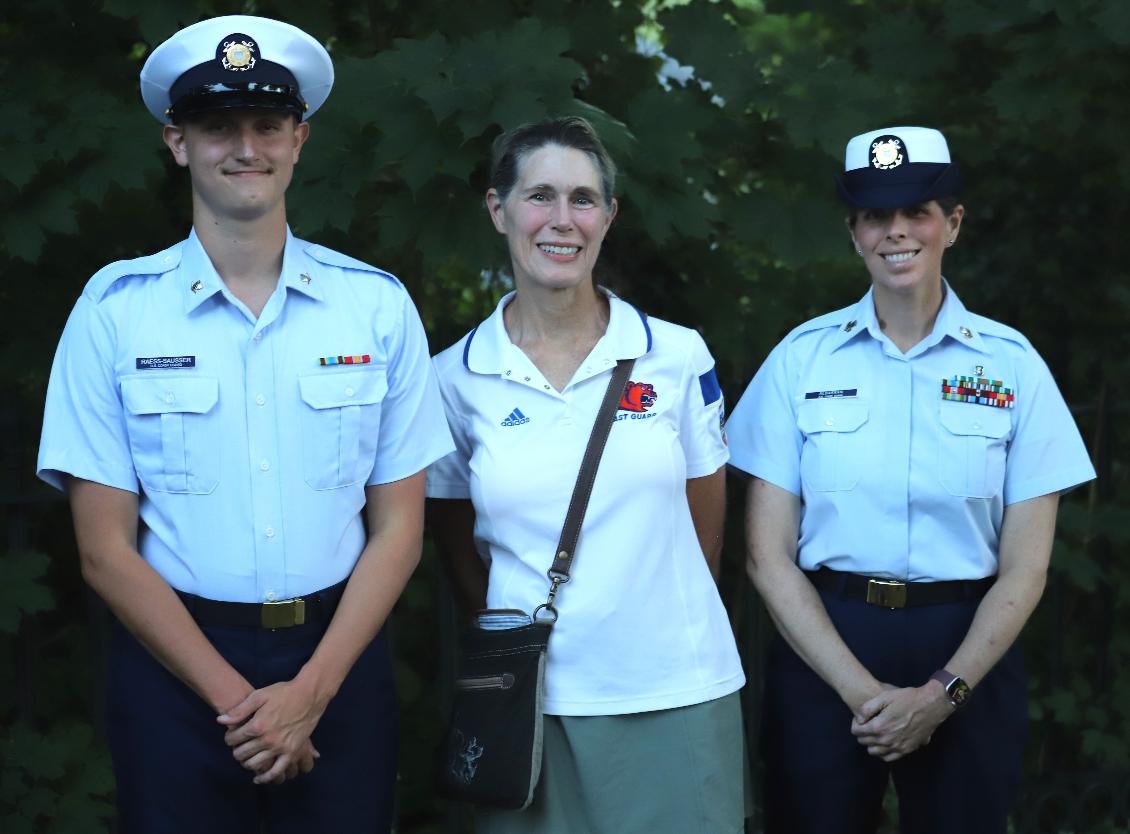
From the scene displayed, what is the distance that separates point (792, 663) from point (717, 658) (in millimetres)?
412

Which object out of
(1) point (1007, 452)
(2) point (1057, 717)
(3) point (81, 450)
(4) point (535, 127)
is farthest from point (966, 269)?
(3) point (81, 450)

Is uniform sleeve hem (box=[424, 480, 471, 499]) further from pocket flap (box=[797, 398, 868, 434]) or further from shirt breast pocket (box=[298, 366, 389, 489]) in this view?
pocket flap (box=[797, 398, 868, 434])

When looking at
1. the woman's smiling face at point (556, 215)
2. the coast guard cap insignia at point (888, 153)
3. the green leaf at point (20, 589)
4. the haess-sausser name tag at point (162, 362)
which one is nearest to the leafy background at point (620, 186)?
the green leaf at point (20, 589)

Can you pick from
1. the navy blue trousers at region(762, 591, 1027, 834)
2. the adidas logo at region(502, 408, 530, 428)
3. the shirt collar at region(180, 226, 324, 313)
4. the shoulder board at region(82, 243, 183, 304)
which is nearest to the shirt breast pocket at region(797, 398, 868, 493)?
the navy blue trousers at region(762, 591, 1027, 834)

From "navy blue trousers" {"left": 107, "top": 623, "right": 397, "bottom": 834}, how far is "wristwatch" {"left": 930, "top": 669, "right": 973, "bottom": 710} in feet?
Result: 4.02

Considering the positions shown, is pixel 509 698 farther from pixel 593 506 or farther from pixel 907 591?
pixel 907 591

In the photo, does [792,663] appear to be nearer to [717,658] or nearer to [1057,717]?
[717,658]

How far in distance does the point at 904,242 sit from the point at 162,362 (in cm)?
164

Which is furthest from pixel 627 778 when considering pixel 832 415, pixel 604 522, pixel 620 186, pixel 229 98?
pixel 620 186

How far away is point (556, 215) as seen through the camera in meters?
2.97

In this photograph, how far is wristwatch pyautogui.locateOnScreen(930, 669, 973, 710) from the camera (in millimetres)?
3078

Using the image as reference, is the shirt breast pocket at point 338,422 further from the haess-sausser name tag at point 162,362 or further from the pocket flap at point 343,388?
the haess-sausser name tag at point 162,362

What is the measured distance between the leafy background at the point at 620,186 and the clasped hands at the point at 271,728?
4.18 ft

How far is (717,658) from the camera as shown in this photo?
295cm
